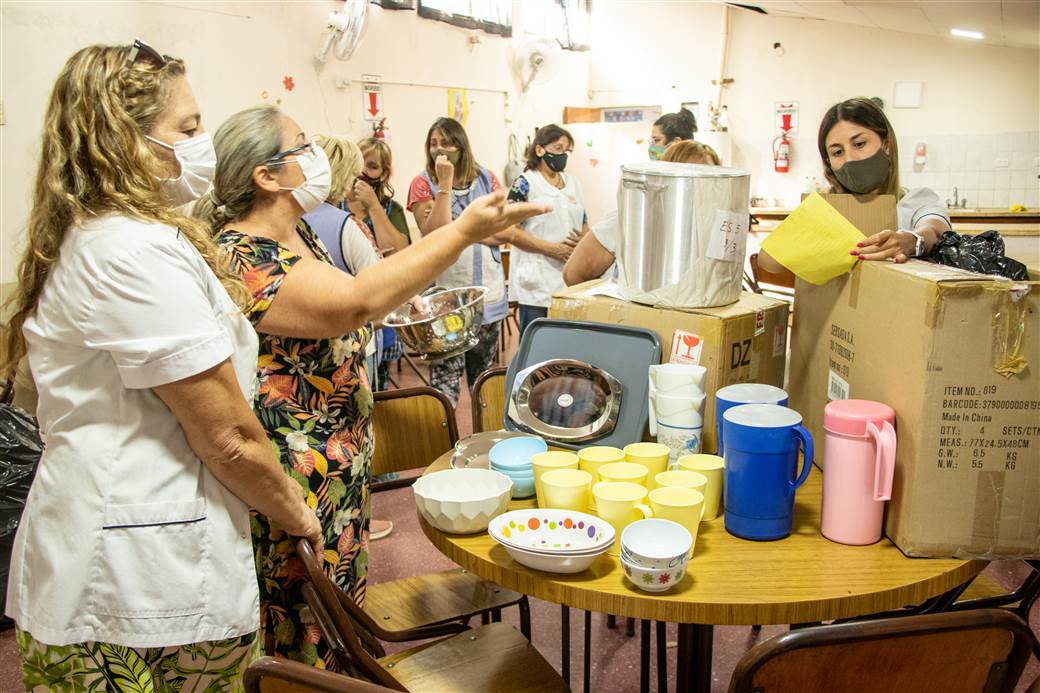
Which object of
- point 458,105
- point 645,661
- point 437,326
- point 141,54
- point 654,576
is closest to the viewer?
point 654,576

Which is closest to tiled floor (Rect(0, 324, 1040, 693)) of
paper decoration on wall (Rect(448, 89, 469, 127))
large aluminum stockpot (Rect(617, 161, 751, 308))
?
large aluminum stockpot (Rect(617, 161, 751, 308))

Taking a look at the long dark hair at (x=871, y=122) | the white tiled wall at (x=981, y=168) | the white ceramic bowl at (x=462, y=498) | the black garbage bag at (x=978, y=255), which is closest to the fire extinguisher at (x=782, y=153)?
the white tiled wall at (x=981, y=168)

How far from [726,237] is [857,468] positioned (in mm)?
533

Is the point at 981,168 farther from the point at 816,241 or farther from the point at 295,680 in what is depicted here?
the point at 295,680

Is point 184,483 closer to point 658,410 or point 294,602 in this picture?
point 294,602

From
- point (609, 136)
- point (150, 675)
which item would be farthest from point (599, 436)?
point (609, 136)

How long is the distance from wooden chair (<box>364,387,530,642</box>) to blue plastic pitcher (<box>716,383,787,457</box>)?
2.34ft

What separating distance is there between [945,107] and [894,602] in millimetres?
7453

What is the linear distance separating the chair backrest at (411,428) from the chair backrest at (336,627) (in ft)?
2.55

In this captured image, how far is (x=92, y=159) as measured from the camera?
46.6 inches

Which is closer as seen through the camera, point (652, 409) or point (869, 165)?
point (652, 409)

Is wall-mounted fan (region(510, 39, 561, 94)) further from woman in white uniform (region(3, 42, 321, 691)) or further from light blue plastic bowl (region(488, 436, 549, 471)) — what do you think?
woman in white uniform (region(3, 42, 321, 691))

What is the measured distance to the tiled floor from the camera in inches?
90.0

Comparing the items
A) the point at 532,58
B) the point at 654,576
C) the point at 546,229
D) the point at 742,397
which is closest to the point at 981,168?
the point at 532,58
